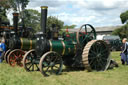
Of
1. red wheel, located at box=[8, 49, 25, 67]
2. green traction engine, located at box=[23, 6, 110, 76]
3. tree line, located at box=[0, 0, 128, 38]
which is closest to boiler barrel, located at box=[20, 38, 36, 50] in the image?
red wheel, located at box=[8, 49, 25, 67]

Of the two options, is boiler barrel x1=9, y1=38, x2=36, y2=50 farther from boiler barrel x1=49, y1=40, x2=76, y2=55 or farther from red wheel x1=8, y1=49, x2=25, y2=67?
boiler barrel x1=49, y1=40, x2=76, y2=55

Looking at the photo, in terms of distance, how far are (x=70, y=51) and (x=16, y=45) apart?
314 cm

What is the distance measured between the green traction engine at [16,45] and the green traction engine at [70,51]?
5.13ft

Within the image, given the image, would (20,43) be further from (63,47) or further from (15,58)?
(63,47)

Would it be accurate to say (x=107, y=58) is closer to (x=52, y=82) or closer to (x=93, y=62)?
(x=93, y=62)

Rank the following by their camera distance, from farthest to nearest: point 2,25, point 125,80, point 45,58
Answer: point 2,25 → point 45,58 → point 125,80

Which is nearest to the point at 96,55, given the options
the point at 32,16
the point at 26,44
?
the point at 26,44

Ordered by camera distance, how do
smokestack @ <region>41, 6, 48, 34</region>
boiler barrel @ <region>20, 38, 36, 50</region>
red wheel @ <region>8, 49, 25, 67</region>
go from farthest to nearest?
boiler barrel @ <region>20, 38, 36, 50</region>
red wheel @ <region>8, 49, 25, 67</region>
smokestack @ <region>41, 6, 48, 34</region>

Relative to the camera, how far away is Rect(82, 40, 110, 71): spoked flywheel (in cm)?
678

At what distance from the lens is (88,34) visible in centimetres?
780

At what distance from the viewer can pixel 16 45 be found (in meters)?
9.11

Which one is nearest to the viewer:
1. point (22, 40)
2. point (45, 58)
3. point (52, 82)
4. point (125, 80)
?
point (52, 82)

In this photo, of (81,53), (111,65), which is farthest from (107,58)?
(81,53)

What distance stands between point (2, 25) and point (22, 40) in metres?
4.53
